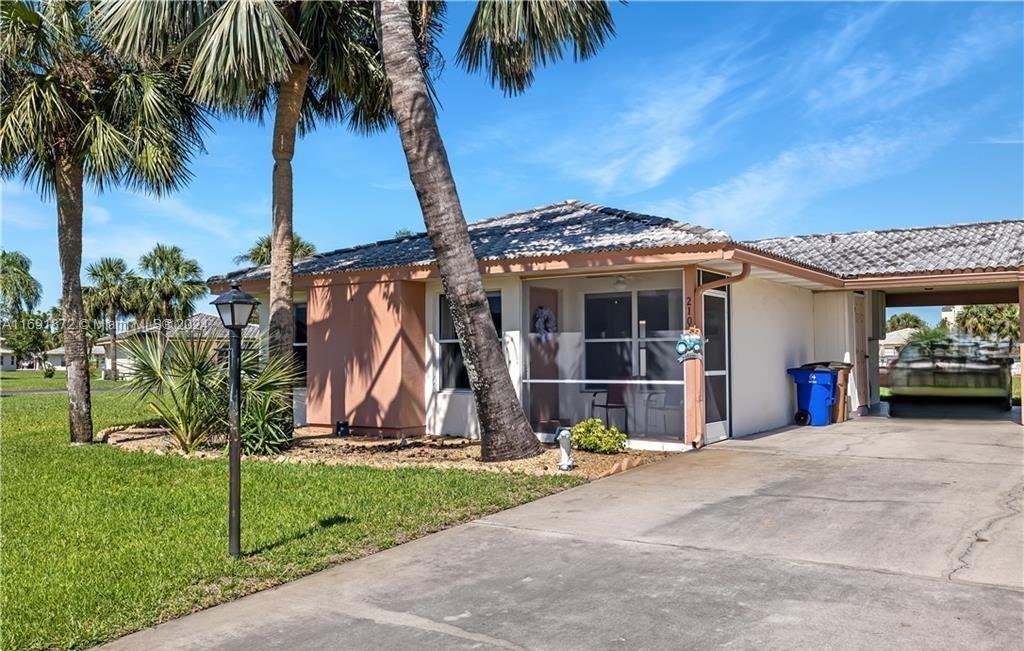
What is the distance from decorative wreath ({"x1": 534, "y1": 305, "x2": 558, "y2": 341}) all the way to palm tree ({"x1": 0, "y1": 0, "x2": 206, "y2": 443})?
6003 mm

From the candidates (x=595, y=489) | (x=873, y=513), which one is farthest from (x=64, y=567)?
(x=873, y=513)

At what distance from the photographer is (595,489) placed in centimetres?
859

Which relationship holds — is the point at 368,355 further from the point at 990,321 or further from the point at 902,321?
the point at 902,321

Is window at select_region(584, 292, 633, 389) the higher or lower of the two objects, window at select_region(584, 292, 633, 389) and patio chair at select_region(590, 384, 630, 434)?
the higher

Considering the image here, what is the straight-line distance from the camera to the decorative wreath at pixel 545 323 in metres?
12.3

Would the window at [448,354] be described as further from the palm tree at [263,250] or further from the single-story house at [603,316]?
the palm tree at [263,250]

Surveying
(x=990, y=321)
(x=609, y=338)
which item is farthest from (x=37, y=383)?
(x=990, y=321)

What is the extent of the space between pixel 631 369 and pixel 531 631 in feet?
24.4

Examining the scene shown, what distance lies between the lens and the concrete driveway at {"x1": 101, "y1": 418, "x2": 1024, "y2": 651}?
4.38 metres

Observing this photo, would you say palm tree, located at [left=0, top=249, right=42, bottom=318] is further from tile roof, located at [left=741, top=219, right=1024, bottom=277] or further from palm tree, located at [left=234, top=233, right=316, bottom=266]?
tile roof, located at [left=741, top=219, right=1024, bottom=277]

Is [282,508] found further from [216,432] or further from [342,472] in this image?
[216,432]

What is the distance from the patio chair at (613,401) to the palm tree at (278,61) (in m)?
4.81

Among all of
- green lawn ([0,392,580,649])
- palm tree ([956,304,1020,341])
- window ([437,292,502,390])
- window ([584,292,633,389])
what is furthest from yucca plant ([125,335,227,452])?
palm tree ([956,304,1020,341])

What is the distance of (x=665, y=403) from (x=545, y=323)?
88.9 inches
